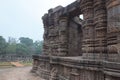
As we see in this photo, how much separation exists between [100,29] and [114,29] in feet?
5.53

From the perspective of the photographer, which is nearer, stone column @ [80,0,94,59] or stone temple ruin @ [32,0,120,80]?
stone temple ruin @ [32,0,120,80]

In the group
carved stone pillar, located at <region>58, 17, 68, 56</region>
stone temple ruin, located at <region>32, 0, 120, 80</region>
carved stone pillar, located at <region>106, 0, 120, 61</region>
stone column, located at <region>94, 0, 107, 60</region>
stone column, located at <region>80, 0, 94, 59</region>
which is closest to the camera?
carved stone pillar, located at <region>106, 0, 120, 61</region>

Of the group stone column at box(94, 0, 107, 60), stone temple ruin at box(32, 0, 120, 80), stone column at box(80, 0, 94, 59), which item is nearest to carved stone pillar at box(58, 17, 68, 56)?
stone temple ruin at box(32, 0, 120, 80)

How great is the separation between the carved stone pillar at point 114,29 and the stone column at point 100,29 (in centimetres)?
138

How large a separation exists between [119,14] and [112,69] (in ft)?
4.38

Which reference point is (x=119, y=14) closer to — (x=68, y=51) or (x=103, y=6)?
(x=103, y=6)

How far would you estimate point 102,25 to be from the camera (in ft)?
22.3

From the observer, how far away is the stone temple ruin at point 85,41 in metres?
5.18

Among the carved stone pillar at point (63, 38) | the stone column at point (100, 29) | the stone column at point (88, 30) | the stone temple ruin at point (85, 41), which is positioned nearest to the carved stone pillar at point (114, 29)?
the stone temple ruin at point (85, 41)

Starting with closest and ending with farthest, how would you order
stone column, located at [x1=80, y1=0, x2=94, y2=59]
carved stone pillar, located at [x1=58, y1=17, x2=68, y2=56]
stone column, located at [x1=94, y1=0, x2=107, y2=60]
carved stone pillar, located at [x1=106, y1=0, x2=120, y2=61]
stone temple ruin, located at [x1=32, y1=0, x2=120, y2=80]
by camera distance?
carved stone pillar, located at [x1=106, y1=0, x2=120, y2=61] < stone temple ruin, located at [x1=32, y1=0, x2=120, y2=80] < stone column, located at [x1=94, y1=0, x2=107, y2=60] < stone column, located at [x1=80, y1=0, x2=94, y2=59] < carved stone pillar, located at [x1=58, y1=17, x2=68, y2=56]

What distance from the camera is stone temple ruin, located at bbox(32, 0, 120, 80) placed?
17.0ft

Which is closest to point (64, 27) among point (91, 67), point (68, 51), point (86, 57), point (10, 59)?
point (68, 51)

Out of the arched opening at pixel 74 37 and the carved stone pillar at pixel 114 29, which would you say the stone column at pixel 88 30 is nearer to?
the carved stone pillar at pixel 114 29

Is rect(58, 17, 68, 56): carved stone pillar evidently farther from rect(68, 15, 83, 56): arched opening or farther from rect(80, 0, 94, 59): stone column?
rect(80, 0, 94, 59): stone column
